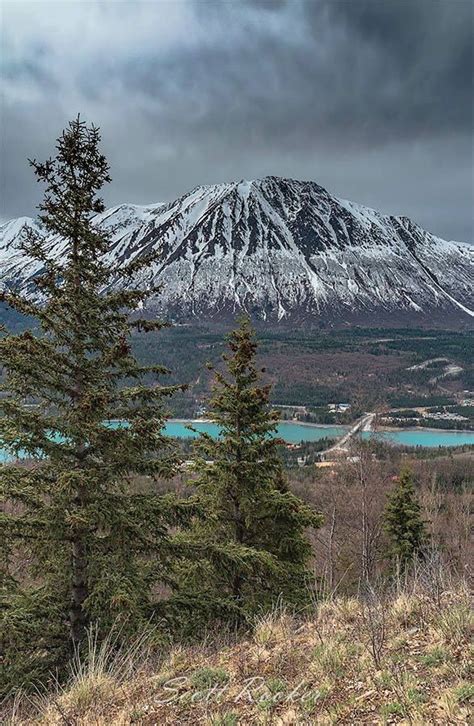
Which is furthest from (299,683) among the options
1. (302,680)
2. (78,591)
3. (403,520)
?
(403,520)

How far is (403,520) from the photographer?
19.8m

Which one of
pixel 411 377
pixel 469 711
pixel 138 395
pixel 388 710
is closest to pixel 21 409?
pixel 138 395

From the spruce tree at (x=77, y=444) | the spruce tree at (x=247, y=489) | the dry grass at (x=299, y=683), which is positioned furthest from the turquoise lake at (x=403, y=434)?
the dry grass at (x=299, y=683)

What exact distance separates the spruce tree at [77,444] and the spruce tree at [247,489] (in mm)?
2952

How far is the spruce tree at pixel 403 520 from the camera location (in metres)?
19.5

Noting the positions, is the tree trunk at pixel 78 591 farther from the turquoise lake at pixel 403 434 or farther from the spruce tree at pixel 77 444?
the turquoise lake at pixel 403 434

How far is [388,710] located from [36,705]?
3080mm

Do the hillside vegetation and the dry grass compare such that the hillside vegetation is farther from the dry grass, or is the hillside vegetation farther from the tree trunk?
the tree trunk

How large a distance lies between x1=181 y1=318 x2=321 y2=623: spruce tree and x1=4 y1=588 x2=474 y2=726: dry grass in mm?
4542

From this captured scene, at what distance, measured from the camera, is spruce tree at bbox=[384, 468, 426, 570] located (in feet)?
63.8

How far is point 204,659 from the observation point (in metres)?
4.60

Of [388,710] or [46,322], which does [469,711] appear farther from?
[46,322]

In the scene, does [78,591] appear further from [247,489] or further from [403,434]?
[403,434]

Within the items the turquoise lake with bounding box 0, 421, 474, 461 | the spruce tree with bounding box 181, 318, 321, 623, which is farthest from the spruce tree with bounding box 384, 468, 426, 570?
the turquoise lake with bounding box 0, 421, 474, 461
